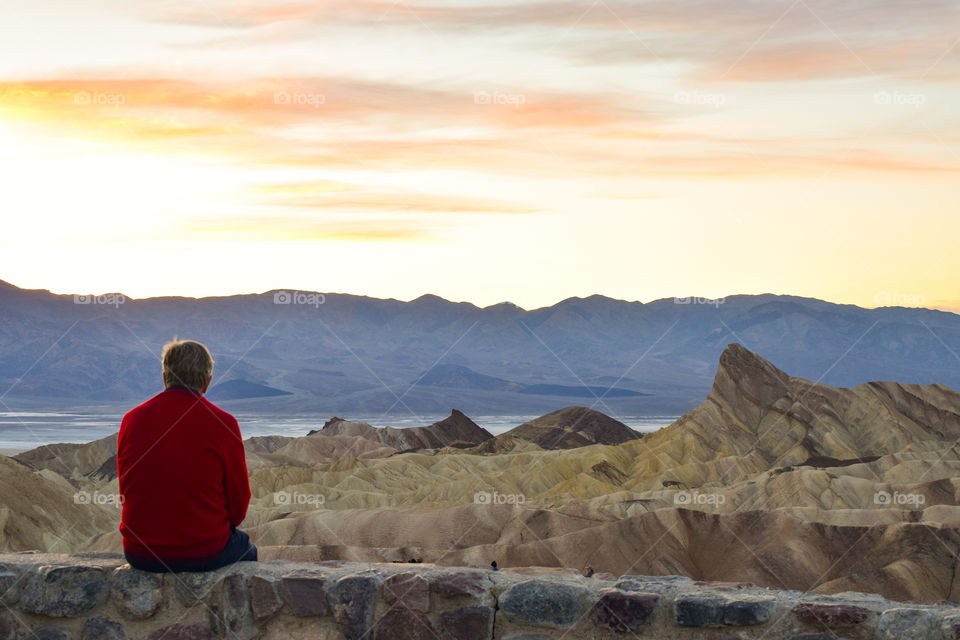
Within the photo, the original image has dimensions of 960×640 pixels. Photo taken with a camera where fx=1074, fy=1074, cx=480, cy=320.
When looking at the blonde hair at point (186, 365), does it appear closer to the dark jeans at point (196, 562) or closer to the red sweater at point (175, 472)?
the red sweater at point (175, 472)

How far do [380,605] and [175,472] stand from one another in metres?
1.43

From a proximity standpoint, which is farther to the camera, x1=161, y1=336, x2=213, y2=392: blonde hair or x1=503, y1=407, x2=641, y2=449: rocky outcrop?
x1=503, y1=407, x2=641, y2=449: rocky outcrop

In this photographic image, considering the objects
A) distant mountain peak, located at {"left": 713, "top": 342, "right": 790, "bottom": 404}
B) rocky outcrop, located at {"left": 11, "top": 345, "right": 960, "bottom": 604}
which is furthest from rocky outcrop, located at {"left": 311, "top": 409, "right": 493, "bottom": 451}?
distant mountain peak, located at {"left": 713, "top": 342, "right": 790, "bottom": 404}

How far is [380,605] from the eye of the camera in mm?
6348

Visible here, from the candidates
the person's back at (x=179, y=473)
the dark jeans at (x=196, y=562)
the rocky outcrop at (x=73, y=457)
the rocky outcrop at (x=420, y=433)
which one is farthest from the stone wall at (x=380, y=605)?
the rocky outcrop at (x=420, y=433)

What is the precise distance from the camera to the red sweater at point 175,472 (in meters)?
6.23

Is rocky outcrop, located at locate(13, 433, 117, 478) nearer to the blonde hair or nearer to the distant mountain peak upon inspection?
the distant mountain peak

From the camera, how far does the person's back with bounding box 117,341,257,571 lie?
20.5 feet

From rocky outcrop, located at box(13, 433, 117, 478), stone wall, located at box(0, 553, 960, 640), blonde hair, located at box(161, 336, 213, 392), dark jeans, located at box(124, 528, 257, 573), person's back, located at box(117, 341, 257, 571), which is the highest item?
blonde hair, located at box(161, 336, 213, 392)

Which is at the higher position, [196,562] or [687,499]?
[196,562]

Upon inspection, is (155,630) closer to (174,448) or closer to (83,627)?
(83,627)

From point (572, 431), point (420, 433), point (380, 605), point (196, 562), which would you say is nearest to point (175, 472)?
point (196, 562)

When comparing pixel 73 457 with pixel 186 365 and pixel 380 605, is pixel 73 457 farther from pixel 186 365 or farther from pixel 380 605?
pixel 380 605

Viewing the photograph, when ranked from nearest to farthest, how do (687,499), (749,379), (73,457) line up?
1. (687,499)
2. (749,379)
3. (73,457)
